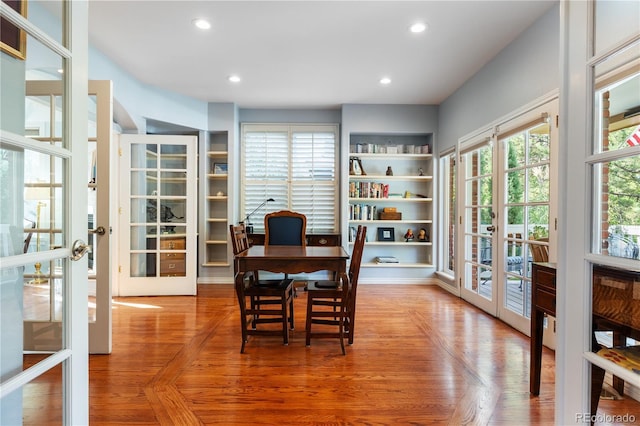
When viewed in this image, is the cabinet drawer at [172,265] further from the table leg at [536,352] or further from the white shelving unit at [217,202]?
the table leg at [536,352]

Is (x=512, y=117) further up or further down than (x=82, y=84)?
further up

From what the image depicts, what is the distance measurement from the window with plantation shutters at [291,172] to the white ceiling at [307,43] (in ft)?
2.61

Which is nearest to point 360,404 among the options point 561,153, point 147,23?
point 561,153

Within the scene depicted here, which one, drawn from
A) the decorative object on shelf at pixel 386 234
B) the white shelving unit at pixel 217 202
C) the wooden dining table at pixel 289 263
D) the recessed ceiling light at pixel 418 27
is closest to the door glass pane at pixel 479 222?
the decorative object on shelf at pixel 386 234

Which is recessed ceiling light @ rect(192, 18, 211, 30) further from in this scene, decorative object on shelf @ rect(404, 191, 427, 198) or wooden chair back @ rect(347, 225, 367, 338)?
decorative object on shelf @ rect(404, 191, 427, 198)

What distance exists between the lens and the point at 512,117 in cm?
322

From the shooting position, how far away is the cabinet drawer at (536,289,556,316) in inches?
73.2

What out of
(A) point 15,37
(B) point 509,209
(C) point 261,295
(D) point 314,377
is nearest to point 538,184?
(B) point 509,209

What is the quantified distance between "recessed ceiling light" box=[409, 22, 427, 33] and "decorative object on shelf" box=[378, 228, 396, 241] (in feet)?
9.99

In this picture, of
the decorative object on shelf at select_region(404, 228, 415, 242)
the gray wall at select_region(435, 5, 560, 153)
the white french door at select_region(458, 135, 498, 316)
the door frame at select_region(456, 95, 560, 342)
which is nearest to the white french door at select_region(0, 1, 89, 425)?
the gray wall at select_region(435, 5, 560, 153)

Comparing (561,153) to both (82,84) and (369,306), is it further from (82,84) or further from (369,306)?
(369,306)

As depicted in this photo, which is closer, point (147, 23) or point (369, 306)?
point (147, 23)

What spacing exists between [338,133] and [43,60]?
4.61 m

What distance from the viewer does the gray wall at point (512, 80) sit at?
2.70 m
